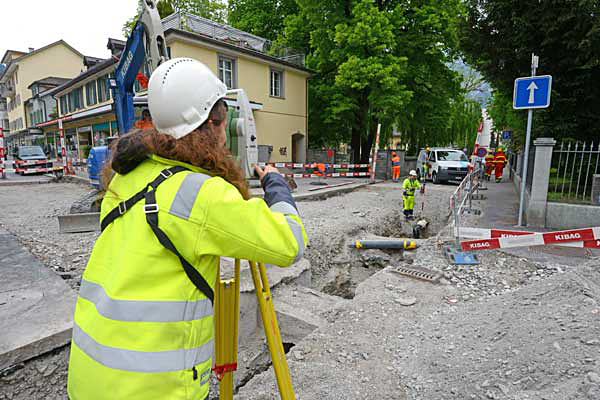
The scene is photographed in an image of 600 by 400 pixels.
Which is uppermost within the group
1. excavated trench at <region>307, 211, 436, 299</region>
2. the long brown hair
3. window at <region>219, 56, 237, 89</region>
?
window at <region>219, 56, 237, 89</region>

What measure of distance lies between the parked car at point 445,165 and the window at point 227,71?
411 inches

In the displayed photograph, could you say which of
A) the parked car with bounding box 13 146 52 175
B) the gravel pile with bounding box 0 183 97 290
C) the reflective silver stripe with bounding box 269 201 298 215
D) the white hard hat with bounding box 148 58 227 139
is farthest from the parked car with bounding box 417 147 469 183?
the parked car with bounding box 13 146 52 175

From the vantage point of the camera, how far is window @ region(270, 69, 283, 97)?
784 inches

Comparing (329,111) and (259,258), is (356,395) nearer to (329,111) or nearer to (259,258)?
(259,258)

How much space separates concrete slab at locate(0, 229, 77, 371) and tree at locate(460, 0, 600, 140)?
1086 cm

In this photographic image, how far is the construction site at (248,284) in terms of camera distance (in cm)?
114

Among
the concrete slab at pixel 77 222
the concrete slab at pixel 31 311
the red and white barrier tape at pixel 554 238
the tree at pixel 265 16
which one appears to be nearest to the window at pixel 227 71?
the tree at pixel 265 16

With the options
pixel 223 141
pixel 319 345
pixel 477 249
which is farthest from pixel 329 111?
pixel 223 141

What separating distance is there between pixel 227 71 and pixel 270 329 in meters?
17.6

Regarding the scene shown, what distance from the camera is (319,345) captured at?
3283mm

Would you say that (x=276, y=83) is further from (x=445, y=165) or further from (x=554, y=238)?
(x=554, y=238)

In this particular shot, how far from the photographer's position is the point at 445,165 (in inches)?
663

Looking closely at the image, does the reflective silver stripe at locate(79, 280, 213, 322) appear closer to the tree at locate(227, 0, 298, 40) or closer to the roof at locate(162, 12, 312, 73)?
the roof at locate(162, 12, 312, 73)

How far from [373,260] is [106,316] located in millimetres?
5532
